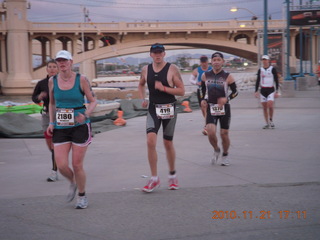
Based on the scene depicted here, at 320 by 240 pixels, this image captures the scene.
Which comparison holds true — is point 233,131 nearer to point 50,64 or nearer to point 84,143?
point 50,64

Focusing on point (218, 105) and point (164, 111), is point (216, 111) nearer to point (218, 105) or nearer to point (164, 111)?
point (218, 105)

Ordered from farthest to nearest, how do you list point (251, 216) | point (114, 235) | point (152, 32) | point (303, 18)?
point (152, 32), point (303, 18), point (251, 216), point (114, 235)

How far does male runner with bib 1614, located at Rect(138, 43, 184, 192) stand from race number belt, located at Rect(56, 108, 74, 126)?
1184 mm

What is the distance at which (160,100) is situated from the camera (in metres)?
7.17

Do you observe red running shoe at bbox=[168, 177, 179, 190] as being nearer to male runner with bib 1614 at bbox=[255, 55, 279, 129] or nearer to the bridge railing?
male runner with bib 1614 at bbox=[255, 55, 279, 129]

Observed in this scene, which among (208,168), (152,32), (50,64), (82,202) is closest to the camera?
(82,202)

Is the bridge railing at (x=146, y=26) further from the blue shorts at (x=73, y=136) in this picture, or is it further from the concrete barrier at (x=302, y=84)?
the blue shorts at (x=73, y=136)

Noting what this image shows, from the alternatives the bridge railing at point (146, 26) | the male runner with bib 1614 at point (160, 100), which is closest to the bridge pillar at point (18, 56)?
the bridge railing at point (146, 26)

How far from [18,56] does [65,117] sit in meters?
64.4

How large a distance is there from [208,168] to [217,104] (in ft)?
3.59

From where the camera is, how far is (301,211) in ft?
19.2

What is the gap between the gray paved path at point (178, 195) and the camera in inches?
208

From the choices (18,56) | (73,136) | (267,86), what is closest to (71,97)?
(73,136)

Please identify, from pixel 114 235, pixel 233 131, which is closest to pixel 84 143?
pixel 114 235
